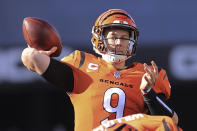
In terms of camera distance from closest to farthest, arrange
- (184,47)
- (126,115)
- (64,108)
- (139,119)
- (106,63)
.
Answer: (139,119), (126,115), (106,63), (184,47), (64,108)

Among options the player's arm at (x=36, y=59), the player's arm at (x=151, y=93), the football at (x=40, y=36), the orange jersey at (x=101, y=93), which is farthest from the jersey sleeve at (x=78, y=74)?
the player's arm at (x=151, y=93)

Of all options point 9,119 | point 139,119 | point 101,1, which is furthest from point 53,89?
point 139,119

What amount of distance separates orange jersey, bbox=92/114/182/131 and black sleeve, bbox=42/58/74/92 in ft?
1.23

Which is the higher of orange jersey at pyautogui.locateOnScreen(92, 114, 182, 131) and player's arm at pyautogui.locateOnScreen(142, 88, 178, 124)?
player's arm at pyautogui.locateOnScreen(142, 88, 178, 124)

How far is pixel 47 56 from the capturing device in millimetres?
2307

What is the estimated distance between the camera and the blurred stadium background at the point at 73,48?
15.8 ft

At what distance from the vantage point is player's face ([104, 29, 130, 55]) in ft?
8.34

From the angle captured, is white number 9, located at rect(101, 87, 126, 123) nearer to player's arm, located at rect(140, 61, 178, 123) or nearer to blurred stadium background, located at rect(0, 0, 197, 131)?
player's arm, located at rect(140, 61, 178, 123)

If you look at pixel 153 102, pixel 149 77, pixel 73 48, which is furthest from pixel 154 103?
pixel 73 48

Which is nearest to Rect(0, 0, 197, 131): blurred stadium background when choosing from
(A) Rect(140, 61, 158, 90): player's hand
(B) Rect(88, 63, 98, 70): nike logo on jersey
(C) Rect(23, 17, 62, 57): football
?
(B) Rect(88, 63, 98, 70): nike logo on jersey

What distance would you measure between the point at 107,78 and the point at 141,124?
444 mm

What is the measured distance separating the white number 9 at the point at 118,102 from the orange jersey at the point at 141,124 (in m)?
0.22

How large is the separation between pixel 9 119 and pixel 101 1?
6.09 ft

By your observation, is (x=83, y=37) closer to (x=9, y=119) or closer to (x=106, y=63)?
(x=9, y=119)
